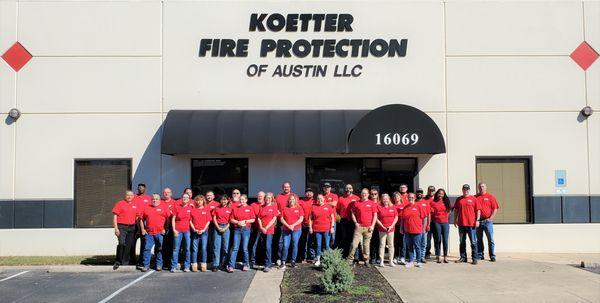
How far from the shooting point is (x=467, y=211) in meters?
11.7

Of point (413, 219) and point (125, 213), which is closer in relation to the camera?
point (413, 219)

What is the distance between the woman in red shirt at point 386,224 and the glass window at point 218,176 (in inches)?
161

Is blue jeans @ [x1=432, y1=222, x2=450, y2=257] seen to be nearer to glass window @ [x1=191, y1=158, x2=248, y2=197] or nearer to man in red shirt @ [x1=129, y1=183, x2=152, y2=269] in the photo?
glass window @ [x1=191, y1=158, x2=248, y2=197]

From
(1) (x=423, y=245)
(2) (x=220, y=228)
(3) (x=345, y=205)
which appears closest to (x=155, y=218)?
(2) (x=220, y=228)

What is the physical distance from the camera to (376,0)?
1402 cm

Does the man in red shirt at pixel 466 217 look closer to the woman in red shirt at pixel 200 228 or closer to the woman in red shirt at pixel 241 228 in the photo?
the woman in red shirt at pixel 241 228

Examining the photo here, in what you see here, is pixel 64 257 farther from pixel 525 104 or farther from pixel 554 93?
pixel 554 93

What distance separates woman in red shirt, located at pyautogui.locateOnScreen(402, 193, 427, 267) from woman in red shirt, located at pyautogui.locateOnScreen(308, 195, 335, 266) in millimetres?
1569

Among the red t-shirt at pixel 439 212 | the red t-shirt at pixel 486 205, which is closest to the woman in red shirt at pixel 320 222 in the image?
the red t-shirt at pixel 439 212

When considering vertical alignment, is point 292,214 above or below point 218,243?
above

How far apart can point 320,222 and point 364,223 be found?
927 millimetres

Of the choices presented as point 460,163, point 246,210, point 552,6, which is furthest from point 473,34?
point 246,210

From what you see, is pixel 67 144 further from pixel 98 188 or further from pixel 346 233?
pixel 346 233

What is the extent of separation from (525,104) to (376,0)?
482 centimetres
